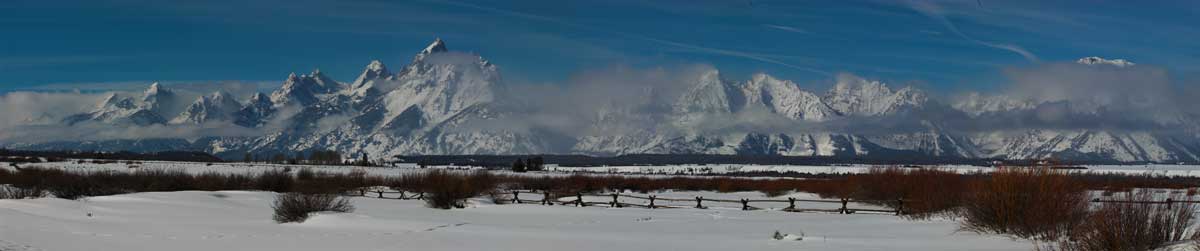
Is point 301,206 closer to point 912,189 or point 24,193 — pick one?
point 24,193

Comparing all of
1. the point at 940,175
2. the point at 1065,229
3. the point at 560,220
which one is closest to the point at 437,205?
the point at 560,220

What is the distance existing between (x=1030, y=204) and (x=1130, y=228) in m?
4.79

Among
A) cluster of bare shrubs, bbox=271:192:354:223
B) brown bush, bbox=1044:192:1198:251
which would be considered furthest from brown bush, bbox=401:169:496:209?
brown bush, bbox=1044:192:1198:251

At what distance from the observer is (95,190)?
127ft

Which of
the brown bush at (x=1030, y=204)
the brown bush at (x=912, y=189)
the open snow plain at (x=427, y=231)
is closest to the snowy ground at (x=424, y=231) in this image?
the open snow plain at (x=427, y=231)

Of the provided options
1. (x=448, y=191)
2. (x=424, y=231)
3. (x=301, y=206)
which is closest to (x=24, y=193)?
(x=448, y=191)

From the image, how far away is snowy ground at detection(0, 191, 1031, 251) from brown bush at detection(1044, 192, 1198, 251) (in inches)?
103

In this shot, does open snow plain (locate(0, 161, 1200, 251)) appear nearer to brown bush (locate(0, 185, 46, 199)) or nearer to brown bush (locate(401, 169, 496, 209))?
brown bush (locate(401, 169, 496, 209))

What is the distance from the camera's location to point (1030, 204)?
1781 cm

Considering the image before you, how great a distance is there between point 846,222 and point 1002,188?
9.68 meters

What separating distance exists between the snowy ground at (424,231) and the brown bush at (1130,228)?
2.61 m

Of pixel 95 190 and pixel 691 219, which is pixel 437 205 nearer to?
pixel 691 219

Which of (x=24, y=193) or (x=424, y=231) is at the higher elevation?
(x=24, y=193)

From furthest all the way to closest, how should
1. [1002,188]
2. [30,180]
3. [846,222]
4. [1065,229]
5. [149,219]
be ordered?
[30,180]
[846,222]
[149,219]
[1002,188]
[1065,229]
